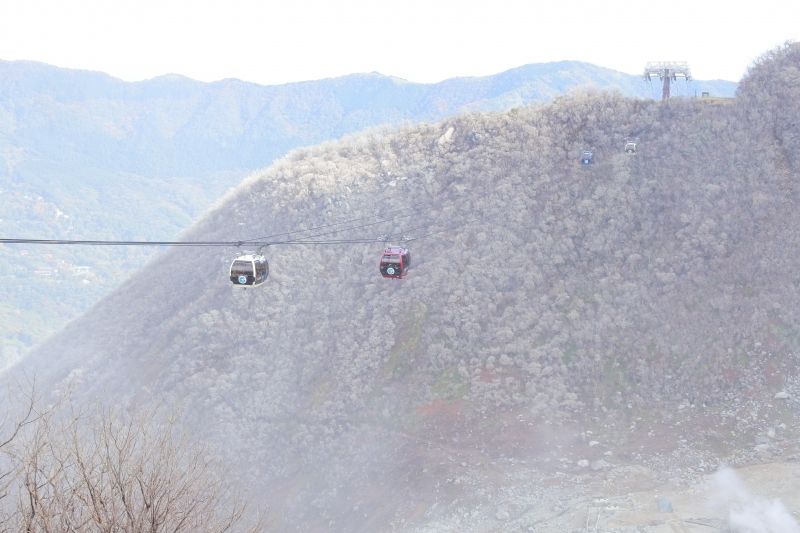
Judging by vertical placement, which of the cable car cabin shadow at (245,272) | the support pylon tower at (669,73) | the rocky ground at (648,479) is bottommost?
the rocky ground at (648,479)

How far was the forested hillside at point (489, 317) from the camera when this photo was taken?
90.2 feet

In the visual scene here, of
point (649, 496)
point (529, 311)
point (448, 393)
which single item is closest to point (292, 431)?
point (448, 393)

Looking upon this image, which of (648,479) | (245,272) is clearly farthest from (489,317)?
(245,272)

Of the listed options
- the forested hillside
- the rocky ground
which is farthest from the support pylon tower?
the rocky ground

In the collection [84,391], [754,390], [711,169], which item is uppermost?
[711,169]

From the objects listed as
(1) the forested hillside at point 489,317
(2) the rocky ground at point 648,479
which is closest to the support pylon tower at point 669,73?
(1) the forested hillside at point 489,317

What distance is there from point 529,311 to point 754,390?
10.5 metres

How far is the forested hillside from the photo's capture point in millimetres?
27500

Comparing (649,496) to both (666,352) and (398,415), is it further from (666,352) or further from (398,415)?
(398,415)

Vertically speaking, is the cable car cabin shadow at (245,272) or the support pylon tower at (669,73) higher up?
the support pylon tower at (669,73)

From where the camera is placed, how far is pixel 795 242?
32.2 m

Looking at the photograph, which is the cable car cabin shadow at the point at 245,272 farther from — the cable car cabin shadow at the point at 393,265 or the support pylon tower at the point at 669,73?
the support pylon tower at the point at 669,73

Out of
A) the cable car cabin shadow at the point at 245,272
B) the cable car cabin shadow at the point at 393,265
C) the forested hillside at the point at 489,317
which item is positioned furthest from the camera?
the forested hillside at the point at 489,317

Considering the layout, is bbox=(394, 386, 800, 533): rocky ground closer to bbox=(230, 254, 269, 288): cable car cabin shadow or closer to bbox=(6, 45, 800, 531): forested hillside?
bbox=(6, 45, 800, 531): forested hillside
